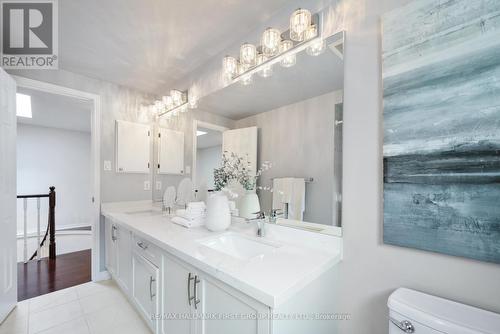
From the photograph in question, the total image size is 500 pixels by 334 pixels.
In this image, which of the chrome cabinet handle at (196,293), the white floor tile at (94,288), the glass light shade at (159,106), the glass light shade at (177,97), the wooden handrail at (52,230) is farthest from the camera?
the wooden handrail at (52,230)

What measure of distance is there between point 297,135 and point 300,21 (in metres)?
0.63

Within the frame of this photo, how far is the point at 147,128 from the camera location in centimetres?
262

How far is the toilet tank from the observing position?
26.4 inches

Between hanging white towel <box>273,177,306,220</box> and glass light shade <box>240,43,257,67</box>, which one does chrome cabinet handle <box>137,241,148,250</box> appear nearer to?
hanging white towel <box>273,177,306,220</box>

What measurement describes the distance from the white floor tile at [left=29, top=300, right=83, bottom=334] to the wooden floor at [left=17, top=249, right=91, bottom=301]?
1.43 ft

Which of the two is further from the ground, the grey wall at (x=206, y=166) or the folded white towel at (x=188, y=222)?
the grey wall at (x=206, y=166)

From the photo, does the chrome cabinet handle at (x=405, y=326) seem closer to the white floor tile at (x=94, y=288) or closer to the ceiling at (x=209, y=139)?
the ceiling at (x=209, y=139)

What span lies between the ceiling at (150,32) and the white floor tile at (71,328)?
7.22 ft

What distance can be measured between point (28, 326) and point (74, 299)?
370mm

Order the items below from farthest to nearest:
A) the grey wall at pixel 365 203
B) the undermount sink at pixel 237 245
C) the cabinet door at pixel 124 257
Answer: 1. the cabinet door at pixel 124 257
2. the undermount sink at pixel 237 245
3. the grey wall at pixel 365 203

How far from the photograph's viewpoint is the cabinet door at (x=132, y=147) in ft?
8.00

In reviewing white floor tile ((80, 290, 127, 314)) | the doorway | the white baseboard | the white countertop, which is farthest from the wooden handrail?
the white countertop

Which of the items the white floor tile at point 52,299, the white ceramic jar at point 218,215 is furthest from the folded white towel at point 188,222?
the white floor tile at point 52,299

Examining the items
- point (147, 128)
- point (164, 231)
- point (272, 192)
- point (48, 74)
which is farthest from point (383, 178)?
point (48, 74)
